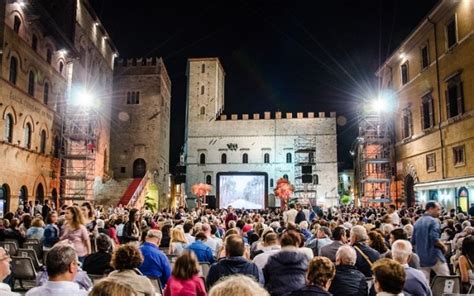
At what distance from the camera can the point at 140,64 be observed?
150 ft

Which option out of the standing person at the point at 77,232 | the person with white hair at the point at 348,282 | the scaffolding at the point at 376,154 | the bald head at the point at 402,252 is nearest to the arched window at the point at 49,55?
the standing person at the point at 77,232

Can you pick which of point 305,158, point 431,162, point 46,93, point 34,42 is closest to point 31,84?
point 46,93

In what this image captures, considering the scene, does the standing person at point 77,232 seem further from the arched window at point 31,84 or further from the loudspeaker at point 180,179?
the loudspeaker at point 180,179

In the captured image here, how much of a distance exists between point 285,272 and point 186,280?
1.36 meters

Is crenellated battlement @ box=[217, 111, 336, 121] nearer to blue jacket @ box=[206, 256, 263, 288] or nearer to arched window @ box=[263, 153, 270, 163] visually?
arched window @ box=[263, 153, 270, 163]

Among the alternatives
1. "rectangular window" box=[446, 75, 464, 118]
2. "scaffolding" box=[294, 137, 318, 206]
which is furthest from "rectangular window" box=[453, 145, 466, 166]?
"scaffolding" box=[294, 137, 318, 206]

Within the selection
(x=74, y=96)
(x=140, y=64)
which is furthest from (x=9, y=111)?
(x=140, y=64)

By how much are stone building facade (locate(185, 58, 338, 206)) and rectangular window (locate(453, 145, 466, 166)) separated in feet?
99.5

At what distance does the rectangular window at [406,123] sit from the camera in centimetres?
2980

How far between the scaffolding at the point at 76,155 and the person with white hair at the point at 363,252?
975 inches

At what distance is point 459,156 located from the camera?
22531 millimetres

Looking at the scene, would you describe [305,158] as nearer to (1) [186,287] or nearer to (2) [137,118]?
(2) [137,118]

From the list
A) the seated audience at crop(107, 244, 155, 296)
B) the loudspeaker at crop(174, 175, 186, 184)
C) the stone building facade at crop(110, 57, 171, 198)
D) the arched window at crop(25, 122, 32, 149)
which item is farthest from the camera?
the loudspeaker at crop(174, 175, 186, 184)

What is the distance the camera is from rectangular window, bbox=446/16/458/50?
22.8m
